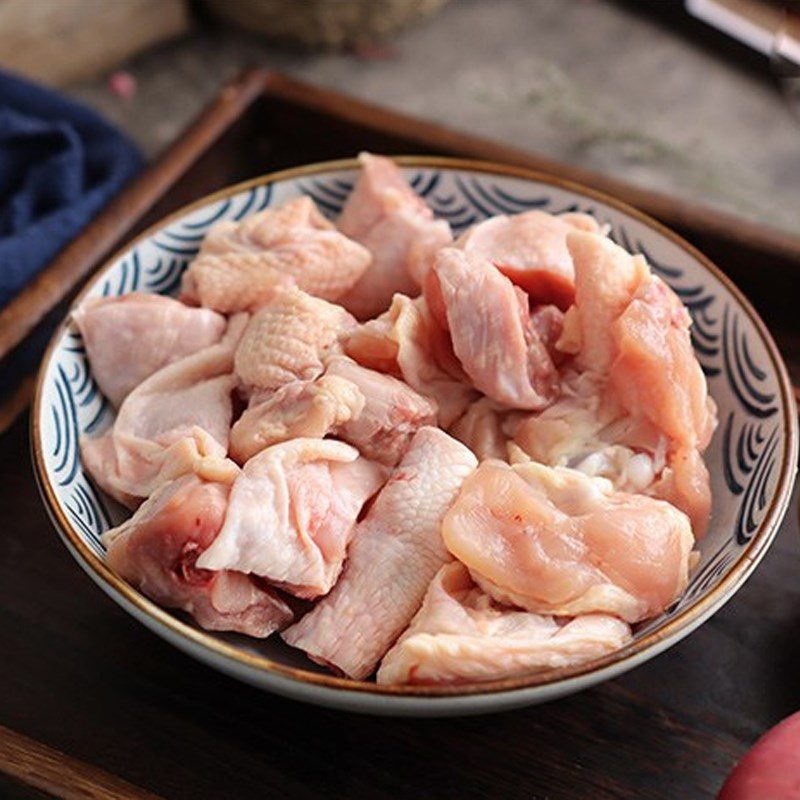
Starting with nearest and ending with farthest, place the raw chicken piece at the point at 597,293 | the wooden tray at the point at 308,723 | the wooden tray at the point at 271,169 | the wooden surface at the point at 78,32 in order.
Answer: the wooden tray at the point at 308,723 < the raw chicken piece at the point at 597,293 < the wooden tray at the point at 271,169 < the wooden surface at the point at 78,32

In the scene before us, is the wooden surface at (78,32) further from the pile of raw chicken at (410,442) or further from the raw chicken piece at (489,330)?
the raw chicken piece at (489,330)

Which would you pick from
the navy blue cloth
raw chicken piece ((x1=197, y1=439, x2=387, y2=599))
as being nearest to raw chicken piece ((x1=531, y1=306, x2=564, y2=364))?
raw chicken piece ((x1=197, y1=439, x2=387, y2=599))

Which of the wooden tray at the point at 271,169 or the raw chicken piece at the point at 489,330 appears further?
the wooden tray at the point at 271,169

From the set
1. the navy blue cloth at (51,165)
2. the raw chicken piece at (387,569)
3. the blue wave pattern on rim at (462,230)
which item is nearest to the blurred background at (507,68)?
the navy blue cloth at (51,165)

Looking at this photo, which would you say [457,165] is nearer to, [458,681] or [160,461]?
[160,461]

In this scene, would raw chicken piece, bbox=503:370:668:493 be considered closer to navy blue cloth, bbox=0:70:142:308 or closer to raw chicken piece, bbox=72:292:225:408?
raw chicken piece, bbox=72:292:225:408

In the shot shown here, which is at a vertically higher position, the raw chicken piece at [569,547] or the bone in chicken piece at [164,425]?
the raw chicken piece at [569,547]

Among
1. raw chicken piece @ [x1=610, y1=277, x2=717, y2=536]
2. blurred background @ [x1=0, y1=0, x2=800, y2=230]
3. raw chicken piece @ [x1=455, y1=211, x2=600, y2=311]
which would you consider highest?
blurred background @ [x1=0, y1=0, x2=800, y2=230]

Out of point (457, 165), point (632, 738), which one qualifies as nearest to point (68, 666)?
point (632, 738)
